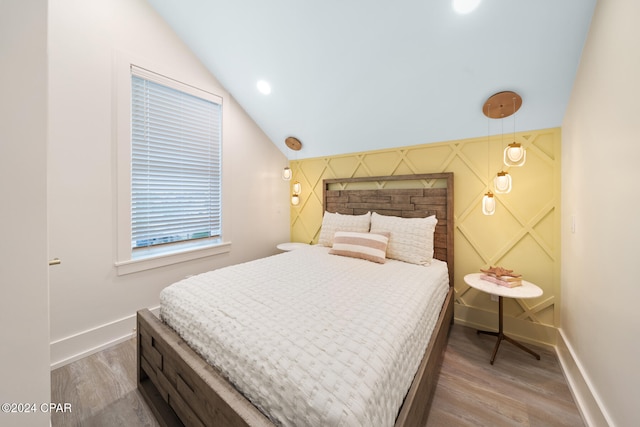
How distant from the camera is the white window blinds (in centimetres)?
228

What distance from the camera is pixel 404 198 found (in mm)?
2771

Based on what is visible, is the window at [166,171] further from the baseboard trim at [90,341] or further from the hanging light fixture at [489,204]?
the hanging light fixture at [489,204]

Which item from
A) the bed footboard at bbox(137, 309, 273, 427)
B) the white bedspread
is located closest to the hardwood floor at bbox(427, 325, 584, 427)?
the white bedspread

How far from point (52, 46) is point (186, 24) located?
1092 millimetres

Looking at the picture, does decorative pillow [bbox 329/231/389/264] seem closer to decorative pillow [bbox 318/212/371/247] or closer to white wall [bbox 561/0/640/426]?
decorative pillow [bbox 318/212/371/247]

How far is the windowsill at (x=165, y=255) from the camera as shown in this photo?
220 cm

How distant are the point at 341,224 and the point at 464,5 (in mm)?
2121

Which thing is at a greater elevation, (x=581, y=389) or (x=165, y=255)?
(x=165, y=255)

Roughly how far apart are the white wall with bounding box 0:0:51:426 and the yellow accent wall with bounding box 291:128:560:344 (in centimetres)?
281

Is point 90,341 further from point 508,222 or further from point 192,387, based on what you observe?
point 508,222

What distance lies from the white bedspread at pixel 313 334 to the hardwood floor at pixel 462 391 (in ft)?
1.48

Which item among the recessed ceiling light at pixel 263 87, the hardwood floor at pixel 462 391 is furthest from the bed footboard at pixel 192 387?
the recessed ceiling light at pixel 263 87

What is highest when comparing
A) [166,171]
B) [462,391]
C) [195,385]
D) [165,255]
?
[166,171]

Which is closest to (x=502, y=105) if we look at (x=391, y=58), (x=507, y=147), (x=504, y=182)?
(x=507, y=147)
